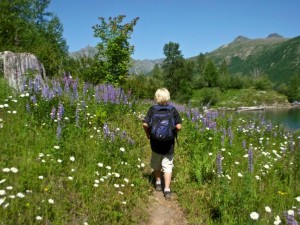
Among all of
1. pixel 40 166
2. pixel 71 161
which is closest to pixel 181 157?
pixel 71 161

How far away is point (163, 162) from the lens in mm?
7012

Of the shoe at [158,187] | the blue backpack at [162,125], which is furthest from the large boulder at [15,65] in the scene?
the shoe at [158,187]

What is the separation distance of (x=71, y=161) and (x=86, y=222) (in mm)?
1970

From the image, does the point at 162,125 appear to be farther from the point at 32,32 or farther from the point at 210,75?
the point at 210,75

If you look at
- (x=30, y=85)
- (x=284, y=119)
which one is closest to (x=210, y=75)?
(x=284, y=119)

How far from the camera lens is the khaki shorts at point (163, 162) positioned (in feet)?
22.9

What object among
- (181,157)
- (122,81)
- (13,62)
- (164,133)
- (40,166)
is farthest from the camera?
(122,81)

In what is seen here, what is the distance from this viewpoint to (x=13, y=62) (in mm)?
11812

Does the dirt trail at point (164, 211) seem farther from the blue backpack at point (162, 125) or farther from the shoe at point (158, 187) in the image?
the blue backpack at point (162, 125)

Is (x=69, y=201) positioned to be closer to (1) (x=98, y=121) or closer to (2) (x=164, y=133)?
(2) (x=164, y=133)

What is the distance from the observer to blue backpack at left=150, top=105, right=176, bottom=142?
6.60 m

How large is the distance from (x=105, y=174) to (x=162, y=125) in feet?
5.17

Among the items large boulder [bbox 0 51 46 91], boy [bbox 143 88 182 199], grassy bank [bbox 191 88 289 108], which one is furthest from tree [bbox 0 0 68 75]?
grassy bank [bbox 191 88 289 108]

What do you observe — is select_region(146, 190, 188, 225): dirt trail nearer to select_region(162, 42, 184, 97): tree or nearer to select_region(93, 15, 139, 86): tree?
select_region(93, 15, 139, 86): tree
